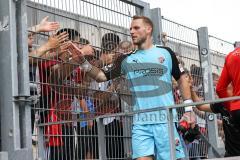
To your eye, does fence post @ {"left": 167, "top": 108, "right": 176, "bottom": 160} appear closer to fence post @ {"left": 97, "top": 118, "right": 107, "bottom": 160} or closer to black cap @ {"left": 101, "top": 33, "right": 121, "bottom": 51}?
fence post @ {"left": 97, "top": 118, "right": 107, "bottom": 160}

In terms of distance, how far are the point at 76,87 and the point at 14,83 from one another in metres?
0.95

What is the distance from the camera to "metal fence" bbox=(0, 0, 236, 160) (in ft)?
17.7

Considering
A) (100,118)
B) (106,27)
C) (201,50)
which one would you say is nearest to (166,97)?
(100,118)

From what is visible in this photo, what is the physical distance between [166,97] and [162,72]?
0.86ft

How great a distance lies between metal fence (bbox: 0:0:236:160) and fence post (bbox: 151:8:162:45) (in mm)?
359

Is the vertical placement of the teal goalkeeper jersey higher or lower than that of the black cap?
lower

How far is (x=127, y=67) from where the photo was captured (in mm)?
5801

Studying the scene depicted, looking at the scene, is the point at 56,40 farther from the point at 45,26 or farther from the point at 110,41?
the point at 110,41

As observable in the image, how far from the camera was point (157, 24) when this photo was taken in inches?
293

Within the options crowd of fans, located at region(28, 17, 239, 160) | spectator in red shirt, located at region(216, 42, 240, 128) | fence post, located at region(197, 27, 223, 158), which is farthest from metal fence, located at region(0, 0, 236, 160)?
fence post, located at region(197, 27, 223, 158)

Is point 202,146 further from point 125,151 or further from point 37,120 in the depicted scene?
point 37,120

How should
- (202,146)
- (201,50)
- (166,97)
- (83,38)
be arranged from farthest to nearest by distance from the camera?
1. (201,50)
2. (202,146)
3. (83,38)
4. (166,97)

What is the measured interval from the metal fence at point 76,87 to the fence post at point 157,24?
0.36m

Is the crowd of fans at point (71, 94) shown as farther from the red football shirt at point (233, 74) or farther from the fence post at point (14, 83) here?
the red football shirt at point (233, 74)
